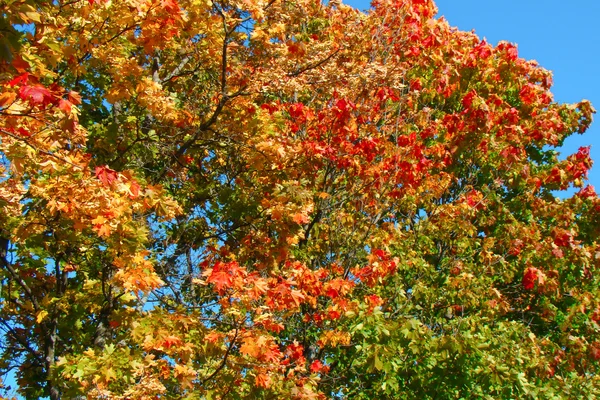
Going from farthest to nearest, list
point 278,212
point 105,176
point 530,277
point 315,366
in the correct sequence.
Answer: point 530,277 → point 315,366 → point 278,212 → point 105,176

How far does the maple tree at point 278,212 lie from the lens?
17.9 feet

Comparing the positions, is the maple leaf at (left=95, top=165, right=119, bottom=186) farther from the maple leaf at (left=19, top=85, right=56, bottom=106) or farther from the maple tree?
the maple leaf at (left=19, top=85, right=56, bottom=106)

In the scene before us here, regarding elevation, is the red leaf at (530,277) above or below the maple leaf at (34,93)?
above

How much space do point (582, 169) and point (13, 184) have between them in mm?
9844

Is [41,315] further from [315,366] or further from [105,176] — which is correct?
[315,366]

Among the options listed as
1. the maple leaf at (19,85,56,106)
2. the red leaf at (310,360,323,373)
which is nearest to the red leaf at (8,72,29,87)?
the maple leaf at (19,85,56,106)

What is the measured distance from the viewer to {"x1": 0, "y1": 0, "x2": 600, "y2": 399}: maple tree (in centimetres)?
546

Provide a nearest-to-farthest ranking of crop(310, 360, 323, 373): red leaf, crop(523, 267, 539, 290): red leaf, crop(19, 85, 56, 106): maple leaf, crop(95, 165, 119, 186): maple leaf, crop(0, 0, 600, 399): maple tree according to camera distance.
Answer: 1. crop(19, 85, 56, 106): maple leaf
2. crop(95, 165, 119, 186): maple leaf
3. crop(0, 0, 600, 399): maple tree
4. crop(310, 360, 323, 373): red leaf
5. crop(523, 267, 539, 290): red leaf

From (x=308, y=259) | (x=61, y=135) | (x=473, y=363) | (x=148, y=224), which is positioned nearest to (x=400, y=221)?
(x=308, y=259)

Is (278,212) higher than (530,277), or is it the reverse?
(530,277)

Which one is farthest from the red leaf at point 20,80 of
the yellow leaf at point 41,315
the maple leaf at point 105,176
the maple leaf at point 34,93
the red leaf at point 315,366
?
the red leaf at point 315,366

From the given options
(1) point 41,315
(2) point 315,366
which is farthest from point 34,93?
(2) point 315,366

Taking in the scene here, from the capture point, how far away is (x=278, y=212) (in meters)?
6.80

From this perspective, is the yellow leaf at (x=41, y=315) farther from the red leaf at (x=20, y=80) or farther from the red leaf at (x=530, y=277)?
the red leaf at (x=530, y=277)
